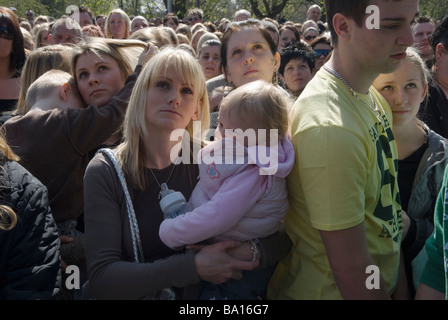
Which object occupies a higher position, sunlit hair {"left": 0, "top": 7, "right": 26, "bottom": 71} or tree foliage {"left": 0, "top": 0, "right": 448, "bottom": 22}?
tree foliage {"left": 0, "top": 0, "right": 448, "bottom": 22}

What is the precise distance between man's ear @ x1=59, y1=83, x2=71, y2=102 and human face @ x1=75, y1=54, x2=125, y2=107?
0.11m

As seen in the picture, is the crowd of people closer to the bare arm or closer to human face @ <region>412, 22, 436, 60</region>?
the bare arm

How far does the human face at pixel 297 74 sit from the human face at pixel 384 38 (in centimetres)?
316

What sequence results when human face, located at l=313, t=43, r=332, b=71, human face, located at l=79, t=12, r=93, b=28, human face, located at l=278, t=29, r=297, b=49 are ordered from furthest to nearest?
human face, located at l=79, t=12, r=93, b=28, human face, located at l=278, t=29, r=297, b=49, human face, located at l=313, t=43, r=332, b=71

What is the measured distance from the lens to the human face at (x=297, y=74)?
4.87 m

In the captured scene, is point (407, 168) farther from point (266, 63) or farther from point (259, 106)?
point (266, 63)

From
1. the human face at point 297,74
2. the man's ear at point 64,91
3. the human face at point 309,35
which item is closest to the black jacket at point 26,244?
the man's ear at point 64,91

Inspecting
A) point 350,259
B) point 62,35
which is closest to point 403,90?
point 350,259

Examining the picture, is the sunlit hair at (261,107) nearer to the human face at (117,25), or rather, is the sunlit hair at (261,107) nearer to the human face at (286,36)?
the human face at (286,36)

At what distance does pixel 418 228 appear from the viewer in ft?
7.46

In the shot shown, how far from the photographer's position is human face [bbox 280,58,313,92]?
4871mm

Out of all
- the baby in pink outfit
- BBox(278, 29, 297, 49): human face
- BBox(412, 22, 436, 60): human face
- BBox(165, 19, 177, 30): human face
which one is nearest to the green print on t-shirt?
the baby in pink outfit

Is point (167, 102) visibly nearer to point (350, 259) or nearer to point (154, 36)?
point (350, 259)

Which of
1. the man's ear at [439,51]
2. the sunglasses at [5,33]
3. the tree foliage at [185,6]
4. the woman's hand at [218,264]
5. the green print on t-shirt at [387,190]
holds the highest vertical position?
the tree foliage at [185,6]
